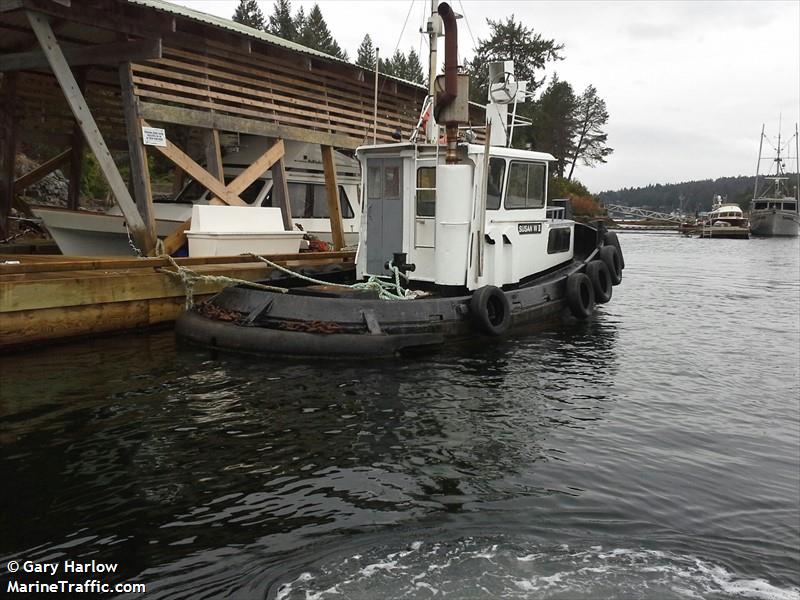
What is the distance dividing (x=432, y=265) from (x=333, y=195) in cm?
548

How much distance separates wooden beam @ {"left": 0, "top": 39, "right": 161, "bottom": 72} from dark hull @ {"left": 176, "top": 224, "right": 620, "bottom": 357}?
475 centimetres

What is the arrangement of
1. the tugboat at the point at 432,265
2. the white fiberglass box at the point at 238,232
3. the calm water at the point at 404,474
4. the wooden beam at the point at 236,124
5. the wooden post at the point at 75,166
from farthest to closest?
1. the wooden post at the point at 75,166
2. the white fiberglass box at the point at 238,232
3. the wooden beam at the point at 236,124
4. the tugboat at the point at 432,265
5. the calm water at the point at 404,474

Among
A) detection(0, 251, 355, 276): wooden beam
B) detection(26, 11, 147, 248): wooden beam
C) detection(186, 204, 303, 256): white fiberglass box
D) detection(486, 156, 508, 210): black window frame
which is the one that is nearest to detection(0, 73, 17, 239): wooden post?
detection(26, 11, 147, 248): wooden beam

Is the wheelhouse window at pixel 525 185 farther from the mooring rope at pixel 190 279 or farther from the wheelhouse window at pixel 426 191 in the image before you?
the mooring rope at pixel 190 279

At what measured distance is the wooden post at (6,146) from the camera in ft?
45.4

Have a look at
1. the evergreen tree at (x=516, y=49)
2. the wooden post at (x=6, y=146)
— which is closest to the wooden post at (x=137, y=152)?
the wooden post at (x=6, y=146)

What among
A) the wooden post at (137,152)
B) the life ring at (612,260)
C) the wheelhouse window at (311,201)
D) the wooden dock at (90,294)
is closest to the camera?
the wooden dock at (90,294)

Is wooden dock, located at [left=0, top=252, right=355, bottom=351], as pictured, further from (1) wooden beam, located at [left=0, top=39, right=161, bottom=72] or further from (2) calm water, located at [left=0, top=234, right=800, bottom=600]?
(1) wooden beam, located at [left=0, top=39, right=161, bottom=72]

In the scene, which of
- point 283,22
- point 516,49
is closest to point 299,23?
point 283,22

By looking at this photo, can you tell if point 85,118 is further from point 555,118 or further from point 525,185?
point 555,118

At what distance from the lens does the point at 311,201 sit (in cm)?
1734

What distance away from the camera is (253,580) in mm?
3957

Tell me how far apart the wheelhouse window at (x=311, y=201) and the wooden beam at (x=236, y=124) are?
5.68ft

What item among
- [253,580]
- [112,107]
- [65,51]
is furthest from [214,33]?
[253,580]
